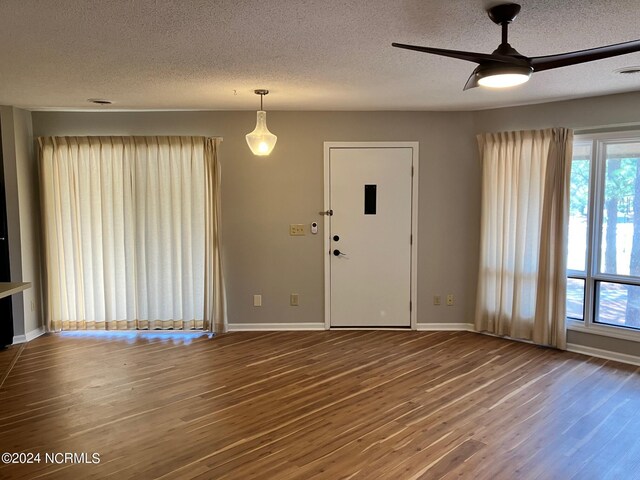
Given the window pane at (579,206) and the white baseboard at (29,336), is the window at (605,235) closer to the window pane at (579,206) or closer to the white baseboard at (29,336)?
the window pane at (579,206)

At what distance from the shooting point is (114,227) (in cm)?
515

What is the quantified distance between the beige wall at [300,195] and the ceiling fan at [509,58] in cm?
288

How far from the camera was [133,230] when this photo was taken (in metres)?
5.15

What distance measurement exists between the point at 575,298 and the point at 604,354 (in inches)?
22.9

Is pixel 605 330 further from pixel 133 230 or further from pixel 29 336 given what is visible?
pixel 29 336

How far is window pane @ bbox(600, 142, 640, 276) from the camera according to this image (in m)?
4.21

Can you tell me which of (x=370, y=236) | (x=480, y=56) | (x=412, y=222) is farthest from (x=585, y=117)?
(x=480, y=56)

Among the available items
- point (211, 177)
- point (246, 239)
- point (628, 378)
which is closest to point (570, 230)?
point (628, 378)

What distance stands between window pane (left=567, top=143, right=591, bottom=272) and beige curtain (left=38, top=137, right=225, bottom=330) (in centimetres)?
371

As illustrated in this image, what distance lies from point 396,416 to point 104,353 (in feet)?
9.93

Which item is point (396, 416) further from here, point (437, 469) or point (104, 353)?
point (104, 353)

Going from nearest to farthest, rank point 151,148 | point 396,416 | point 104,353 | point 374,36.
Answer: point 374,36 < point 396,416 < point 104,353 < point 151,148

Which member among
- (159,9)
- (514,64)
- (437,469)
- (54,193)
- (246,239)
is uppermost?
(159,9)

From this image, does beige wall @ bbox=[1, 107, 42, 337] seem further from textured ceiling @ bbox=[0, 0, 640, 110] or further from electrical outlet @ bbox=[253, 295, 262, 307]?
electrical outlet @ bbox=[253, 295, 262, 307]
